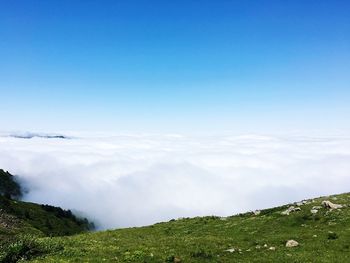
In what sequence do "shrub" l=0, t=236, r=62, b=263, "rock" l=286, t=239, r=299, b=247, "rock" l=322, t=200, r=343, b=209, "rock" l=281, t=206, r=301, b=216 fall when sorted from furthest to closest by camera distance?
1. "rock" l=281, t=206, r=301, b=216
2. "rock" l=322, t=200, r=343, b=209
3. "rock" l=286, t=239, r=299, b=247
4. "shrub" l=0, t=236, r=62, b=263

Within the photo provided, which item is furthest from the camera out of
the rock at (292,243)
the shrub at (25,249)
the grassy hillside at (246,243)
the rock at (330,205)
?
the rock at (330,205)

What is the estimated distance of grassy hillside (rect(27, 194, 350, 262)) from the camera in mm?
24731

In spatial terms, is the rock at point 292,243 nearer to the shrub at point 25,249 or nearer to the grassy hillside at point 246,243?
the grassy hillside at point 246,243

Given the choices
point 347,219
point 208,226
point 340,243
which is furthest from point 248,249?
point 208,226

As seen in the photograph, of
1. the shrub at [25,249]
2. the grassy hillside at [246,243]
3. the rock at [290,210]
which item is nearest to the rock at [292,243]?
the grassy hillside at [246,243]

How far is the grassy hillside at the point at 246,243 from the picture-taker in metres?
24.7

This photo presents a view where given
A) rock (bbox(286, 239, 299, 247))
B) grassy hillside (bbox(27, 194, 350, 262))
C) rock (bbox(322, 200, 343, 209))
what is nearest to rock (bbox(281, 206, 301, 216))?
grassy hillside (bbox(27, 194, 350, 262))

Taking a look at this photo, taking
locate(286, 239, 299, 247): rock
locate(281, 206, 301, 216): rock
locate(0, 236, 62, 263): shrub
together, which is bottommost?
locate(286, 239, 299, 247): rock

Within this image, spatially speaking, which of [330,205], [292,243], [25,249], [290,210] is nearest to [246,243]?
[292,243]

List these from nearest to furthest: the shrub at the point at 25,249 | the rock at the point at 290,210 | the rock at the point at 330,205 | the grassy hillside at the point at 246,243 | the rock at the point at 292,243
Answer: the grassy hillside at the point at 246,243 < the shrub at the point at 25,249 < the rock at the point at 292,243 < the rock at the point at 330,205 < the rock at the point at 290,210

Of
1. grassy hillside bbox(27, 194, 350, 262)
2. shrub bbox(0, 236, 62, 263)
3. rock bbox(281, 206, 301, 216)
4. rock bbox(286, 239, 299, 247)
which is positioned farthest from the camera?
rock bbox(281, 206, 301, 216)

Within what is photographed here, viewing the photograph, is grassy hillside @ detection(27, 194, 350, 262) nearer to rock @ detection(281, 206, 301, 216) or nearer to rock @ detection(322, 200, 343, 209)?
rock @ detection(281, 206, 301, 216)

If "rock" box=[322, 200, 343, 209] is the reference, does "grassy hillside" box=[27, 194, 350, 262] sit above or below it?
below

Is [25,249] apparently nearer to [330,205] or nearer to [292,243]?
[292,243]
